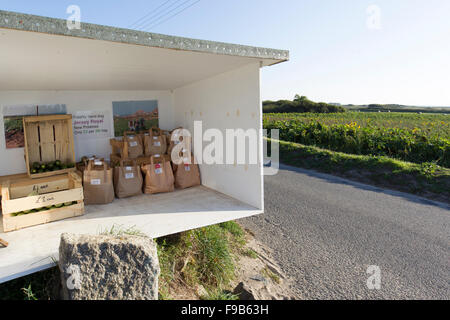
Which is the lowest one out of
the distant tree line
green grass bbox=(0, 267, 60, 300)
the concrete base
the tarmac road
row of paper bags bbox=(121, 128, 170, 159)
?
the tarmac road

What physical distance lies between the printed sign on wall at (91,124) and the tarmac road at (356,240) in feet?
10.8

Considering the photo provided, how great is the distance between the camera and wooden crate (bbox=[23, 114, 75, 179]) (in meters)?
5.39

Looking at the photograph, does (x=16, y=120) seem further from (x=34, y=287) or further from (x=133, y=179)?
(x=34, y=287)

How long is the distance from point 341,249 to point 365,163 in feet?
18.2

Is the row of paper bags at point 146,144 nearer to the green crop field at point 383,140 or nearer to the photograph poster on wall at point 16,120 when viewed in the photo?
the photograph poster on wall at point 16,120

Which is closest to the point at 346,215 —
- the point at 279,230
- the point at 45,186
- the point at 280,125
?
the point at 279,230

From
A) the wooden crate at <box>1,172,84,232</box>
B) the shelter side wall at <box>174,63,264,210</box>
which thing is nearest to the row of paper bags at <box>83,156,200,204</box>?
the wooden crate at <box>1,172,84,232</box>

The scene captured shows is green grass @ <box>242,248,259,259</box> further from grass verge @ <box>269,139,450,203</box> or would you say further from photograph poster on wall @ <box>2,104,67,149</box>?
grass verge @ <box>269,139,450,203</box>

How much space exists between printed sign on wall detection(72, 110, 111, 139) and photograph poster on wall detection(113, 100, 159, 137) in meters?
0.17

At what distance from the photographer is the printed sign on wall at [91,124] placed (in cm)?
591

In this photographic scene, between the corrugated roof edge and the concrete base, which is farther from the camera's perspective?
the concrete base

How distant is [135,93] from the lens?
252 inches

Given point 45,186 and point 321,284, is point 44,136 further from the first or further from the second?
point 321,284

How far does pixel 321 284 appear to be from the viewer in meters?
3.66
